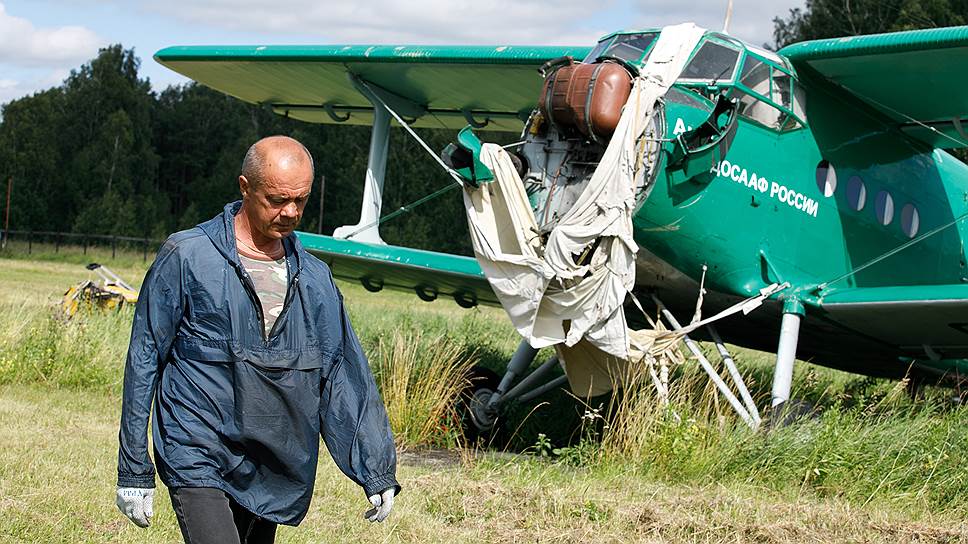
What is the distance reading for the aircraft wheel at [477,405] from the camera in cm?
999

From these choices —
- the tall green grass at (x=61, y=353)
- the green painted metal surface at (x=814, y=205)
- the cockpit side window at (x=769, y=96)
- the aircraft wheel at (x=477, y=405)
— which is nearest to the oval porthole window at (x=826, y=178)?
the green painted metal surface at (x=814, y=205)

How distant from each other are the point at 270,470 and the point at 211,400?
0.33m

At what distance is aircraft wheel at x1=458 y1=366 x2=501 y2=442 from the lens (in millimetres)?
9992

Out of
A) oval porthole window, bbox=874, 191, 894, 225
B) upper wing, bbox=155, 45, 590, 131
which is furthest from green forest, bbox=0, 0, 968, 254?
oval porthole window, bbox=874, 191, 894, 225

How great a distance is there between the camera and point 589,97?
736 cm

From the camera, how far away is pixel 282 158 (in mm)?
3631

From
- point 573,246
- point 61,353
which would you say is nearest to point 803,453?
point 573,246

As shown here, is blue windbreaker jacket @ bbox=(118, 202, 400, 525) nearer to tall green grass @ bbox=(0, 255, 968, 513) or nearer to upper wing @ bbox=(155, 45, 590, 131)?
tall green grass @ bbox=(0, 255, 968, 513)

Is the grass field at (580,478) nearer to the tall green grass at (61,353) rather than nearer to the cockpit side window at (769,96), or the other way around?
the tall green grass at (61,353)

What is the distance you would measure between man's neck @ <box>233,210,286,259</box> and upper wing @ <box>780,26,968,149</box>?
6.04 metres

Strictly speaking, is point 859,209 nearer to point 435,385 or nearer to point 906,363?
point 906,363

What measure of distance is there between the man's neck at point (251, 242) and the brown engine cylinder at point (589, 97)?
3.99m

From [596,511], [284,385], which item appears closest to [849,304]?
[596,511]

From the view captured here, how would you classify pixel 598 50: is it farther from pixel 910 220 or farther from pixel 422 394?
pixel 910 220
